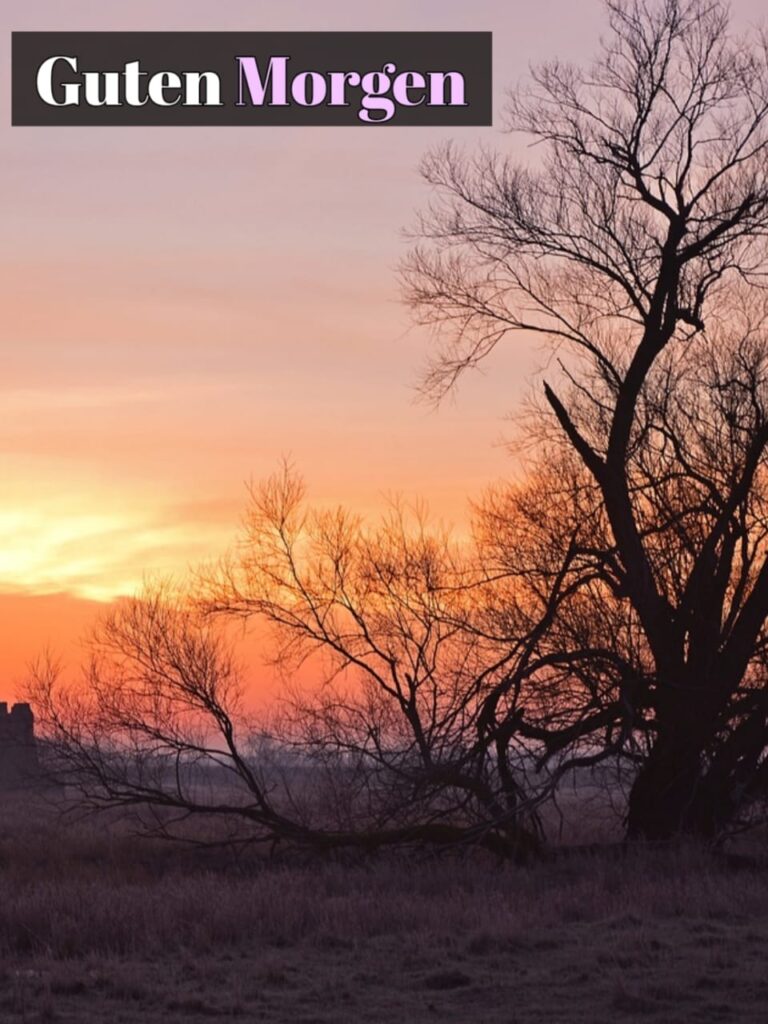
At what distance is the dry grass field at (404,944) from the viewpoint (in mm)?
10078

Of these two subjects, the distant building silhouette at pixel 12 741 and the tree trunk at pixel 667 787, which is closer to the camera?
the tree trunk at pixel 667 787

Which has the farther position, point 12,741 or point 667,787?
point 12,741

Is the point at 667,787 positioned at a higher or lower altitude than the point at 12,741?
higher

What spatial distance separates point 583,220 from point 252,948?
11.0m

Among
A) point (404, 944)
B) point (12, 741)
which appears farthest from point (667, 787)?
point (12, 741)

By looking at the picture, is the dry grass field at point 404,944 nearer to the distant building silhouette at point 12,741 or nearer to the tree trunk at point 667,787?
the tree trunk at point 667,787

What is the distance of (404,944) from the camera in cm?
→ 1247

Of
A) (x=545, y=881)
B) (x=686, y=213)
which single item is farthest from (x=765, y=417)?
(x=545, y=881)

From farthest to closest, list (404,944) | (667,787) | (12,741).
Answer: (12,741)
(667,787)
(404,944)

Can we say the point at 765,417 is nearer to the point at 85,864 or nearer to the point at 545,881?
the point at 545,881

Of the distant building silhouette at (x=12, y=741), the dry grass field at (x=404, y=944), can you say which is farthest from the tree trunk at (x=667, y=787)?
the distant building silhouette at (x=12, y=741)

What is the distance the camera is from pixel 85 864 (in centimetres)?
2209

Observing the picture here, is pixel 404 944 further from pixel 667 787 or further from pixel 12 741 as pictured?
pixel 12 741

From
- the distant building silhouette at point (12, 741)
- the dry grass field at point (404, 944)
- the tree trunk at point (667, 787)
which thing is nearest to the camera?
the dry grass field at point (404, 944)
